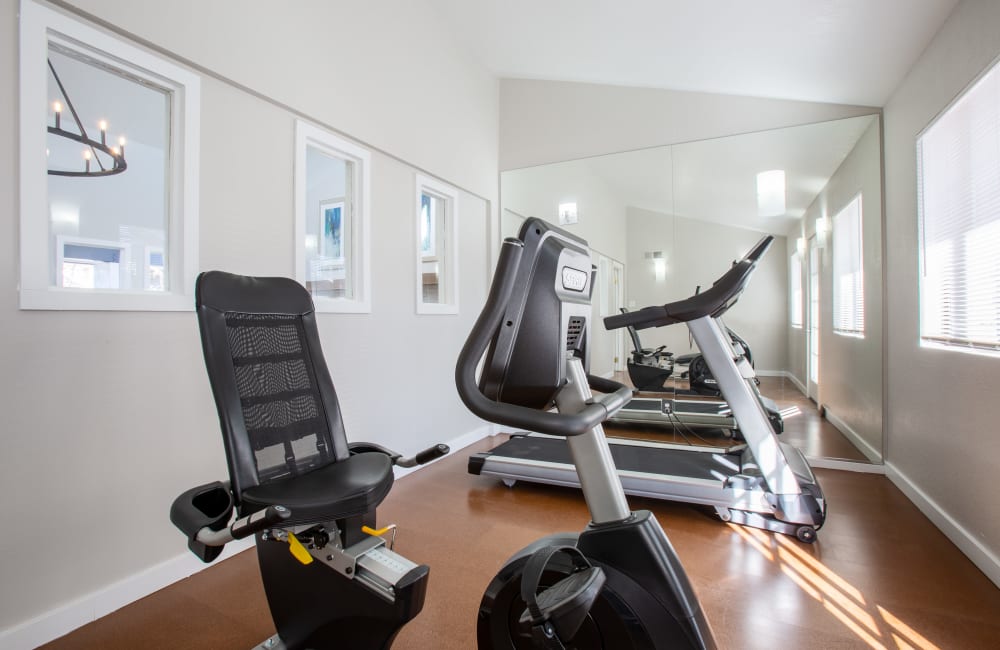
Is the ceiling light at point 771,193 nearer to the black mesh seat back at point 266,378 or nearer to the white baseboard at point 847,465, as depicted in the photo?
the white baseboard at point 847,465

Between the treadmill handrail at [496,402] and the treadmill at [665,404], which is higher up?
the treadmill handrail at [496,402]

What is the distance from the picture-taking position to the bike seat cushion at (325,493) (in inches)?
48.7

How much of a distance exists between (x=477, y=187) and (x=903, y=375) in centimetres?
355

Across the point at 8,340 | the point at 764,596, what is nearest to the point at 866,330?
the point at 764,596

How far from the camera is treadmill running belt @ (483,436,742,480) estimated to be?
9.09 feet

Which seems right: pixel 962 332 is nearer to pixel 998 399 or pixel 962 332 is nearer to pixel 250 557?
pixel 998 399

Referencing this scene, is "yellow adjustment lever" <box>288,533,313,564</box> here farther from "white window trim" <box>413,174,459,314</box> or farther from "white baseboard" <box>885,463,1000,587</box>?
"white baseboard" <box>885,463,1000,587</box>

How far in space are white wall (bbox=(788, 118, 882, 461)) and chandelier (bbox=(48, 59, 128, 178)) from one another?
14.4 ft

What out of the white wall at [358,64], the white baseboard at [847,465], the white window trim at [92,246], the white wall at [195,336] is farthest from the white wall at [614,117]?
the white window trim at [92,246]

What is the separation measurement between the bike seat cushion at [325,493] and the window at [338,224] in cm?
149

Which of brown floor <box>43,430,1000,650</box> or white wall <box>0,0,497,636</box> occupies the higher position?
white wall <box>0,0,497,636</box>

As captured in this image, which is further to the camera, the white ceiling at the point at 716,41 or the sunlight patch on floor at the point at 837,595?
the white ceiling at the point at 716,41

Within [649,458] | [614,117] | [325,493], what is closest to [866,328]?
[649,458]

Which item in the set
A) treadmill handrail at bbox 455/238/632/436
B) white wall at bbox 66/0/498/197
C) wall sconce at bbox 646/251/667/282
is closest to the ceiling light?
wall sconce at bbox 646/251/667/282
